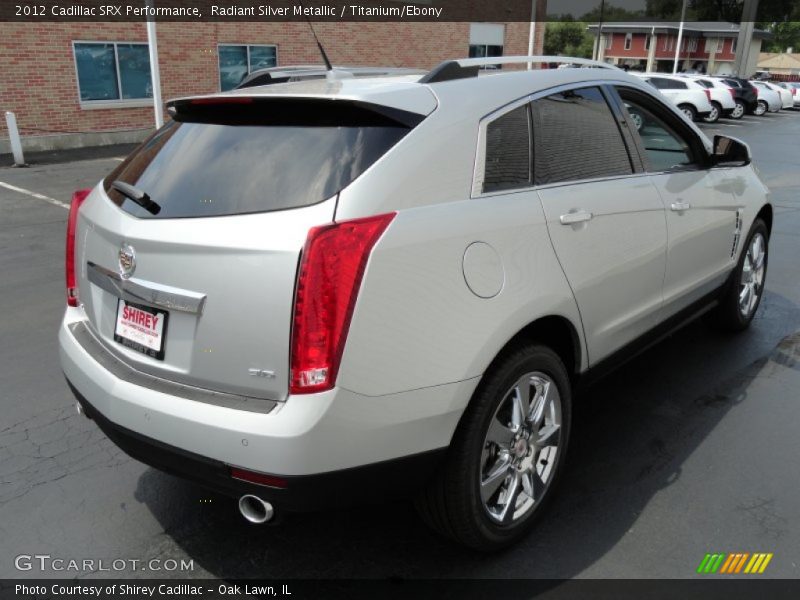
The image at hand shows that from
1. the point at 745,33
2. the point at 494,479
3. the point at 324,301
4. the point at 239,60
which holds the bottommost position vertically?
the point at 494,479

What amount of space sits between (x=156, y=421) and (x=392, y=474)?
79 centimetres

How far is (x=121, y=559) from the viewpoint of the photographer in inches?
106

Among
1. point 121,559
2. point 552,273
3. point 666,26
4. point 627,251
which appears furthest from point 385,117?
point 666,26

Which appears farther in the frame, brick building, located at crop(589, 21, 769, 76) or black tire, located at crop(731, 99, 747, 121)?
brick building, located at crop(589, 21, 769, 76)

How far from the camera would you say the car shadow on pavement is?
8.79 ft

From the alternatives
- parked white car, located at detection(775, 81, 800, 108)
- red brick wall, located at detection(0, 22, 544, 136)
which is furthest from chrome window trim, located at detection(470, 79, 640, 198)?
parked white car, located at detection(775, 81, 800, 108)

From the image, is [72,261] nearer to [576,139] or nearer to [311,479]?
[311,479]

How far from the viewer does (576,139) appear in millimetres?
3084

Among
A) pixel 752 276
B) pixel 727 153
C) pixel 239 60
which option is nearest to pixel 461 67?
pixel 727 153

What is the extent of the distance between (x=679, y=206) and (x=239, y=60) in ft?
54.6

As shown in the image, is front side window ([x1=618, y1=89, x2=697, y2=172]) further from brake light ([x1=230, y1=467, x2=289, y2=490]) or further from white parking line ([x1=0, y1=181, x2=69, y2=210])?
Result: white parking line ([x1=0, y1=181, x2=69, y2=210])

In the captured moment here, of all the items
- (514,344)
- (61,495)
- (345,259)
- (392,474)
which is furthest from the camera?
(61,495)

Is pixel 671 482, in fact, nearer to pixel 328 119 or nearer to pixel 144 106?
pixel 328 119

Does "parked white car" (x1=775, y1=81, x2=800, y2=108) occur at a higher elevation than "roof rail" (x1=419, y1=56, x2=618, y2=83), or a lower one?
lower
